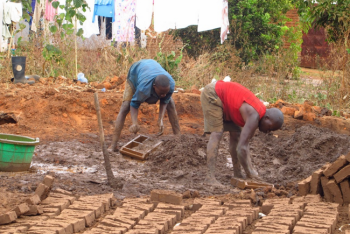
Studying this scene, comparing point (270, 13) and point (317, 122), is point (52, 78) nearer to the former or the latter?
point (317, 122)

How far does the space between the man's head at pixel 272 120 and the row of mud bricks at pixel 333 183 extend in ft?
2.34

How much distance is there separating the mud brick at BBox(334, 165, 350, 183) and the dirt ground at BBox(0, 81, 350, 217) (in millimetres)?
699

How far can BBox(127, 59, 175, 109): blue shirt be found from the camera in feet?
22.2

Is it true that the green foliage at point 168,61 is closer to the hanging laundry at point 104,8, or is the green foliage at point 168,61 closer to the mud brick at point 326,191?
the hanging laundry at point 104,8

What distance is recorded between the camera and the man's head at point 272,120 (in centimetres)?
527

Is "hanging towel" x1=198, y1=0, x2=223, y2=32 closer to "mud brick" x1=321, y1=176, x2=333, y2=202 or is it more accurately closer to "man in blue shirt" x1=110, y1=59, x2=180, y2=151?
"man in blue shirt" x1=110, y1=59, x2=180, y2=151

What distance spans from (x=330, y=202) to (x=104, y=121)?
18.0 ft

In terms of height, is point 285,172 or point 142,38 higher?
point 142,38

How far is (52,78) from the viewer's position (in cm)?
1095

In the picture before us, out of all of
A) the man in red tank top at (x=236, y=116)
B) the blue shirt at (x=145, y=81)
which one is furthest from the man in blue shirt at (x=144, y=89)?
the man in red tank top at (x=236, y=116)

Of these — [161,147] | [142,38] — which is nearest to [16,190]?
[161,147]

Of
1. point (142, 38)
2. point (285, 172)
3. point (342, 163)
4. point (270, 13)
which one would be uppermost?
point (270, 13)

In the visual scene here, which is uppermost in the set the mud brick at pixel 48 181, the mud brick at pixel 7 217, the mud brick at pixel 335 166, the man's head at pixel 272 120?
the man's head at pixel 272 120

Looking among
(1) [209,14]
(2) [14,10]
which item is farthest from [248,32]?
(2) [14,10]
